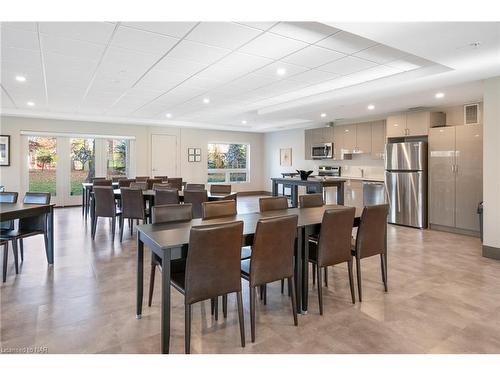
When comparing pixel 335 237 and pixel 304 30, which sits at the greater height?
pixel 304 30

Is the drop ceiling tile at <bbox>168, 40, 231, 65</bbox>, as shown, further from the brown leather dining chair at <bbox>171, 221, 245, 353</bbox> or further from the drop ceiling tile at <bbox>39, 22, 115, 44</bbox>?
the brown leather dining chair at <bbox>171, 221, 245, 353</bbox>

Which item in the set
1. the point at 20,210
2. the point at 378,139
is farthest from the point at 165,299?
the point at 378,139

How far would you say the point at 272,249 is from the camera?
7.64 ft

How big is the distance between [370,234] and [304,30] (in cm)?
202

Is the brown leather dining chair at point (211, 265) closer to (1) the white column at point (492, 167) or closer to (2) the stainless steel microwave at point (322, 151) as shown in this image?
(1) the white column at point (492, 167)

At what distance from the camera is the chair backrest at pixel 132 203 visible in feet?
16.4

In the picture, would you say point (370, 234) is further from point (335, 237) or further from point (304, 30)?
point (304, 30)

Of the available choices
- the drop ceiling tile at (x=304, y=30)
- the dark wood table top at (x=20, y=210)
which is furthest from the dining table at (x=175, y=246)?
the drop ceiling tile at (x=304, y=30)

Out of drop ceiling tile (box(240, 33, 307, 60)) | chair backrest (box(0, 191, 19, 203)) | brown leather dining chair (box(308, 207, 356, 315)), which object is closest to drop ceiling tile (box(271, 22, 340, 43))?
drop ceiling tile (box(240, 33, 307, 60))
